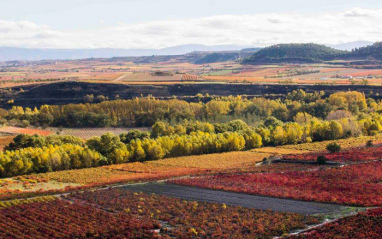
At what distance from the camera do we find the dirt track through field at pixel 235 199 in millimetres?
43500

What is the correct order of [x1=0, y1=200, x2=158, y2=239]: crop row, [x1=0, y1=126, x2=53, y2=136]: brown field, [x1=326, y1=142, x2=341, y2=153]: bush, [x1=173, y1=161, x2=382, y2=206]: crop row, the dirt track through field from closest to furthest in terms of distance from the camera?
[x1=0, y1=200, x2=158, y2=239]: crop row < the dirt track through field < [x1=173, y1=161, x2=382, y2=206]: crop row < [x1=326, y1=142, x2=341, y2=153]: bush < [x1=0, y1=126, x2=53, y2=136]: brown field

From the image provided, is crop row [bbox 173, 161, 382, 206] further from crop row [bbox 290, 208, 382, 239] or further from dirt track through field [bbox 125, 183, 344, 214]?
crop row [bbox 290, 208, 382, 239]

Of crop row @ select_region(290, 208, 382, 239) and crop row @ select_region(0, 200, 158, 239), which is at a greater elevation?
crop row @ select_region(290, 208, 382, 239)

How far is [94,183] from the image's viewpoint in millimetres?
58438

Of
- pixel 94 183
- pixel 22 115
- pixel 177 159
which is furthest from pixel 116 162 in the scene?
pixel 22 115

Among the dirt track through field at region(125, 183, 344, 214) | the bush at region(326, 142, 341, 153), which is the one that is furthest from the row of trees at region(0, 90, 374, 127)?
the dirt track through field at region(125, 183, 344, 214)

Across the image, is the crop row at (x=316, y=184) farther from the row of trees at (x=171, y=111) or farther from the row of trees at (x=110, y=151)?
the row of trees at (x=171, y=111)

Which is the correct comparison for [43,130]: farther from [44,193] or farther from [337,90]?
[337,90]

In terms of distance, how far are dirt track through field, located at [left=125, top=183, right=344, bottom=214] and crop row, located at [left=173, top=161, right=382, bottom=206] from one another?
1.32 metres

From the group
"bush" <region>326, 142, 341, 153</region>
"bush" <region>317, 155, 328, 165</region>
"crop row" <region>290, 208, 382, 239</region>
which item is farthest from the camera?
"bush" <region>326, 142, 341, 153</region>

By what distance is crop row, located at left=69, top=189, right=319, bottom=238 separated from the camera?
36656mm

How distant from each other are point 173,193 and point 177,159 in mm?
25938

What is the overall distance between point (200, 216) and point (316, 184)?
1632cm

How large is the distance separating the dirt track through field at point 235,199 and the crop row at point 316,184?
1.32m
